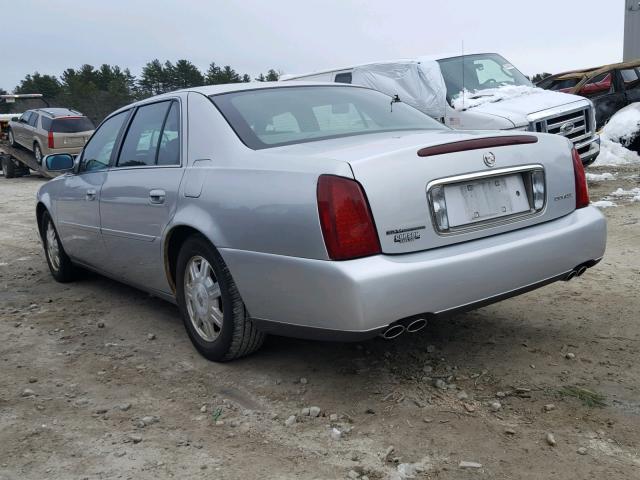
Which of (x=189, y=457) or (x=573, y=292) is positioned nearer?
(x=189, y=457)

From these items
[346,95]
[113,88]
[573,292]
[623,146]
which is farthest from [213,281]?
[113,88]

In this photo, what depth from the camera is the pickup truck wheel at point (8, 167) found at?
2025 centimetres

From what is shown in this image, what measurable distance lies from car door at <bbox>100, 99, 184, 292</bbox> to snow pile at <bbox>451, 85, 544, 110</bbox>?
629cm

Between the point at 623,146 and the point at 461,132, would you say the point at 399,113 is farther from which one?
the point at 623,146

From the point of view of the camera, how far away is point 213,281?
353 centimetres

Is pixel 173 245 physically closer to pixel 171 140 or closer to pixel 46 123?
pixel 171 140

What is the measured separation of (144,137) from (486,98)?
269 inches

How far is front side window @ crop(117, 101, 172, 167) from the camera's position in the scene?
4168 millimetres

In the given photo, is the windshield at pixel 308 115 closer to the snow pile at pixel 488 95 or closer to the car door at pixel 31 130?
the snow pile at pixel 488 95

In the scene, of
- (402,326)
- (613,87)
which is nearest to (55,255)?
(402,326)

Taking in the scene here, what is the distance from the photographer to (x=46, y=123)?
18.6 metres

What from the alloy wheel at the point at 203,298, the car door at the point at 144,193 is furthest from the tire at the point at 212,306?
the car door at the point at 144,193

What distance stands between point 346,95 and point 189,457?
2.40 metres

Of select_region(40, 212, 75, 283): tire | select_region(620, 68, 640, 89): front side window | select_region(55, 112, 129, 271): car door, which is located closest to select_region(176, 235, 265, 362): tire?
select_region(55, 112, 129, 271): car door
